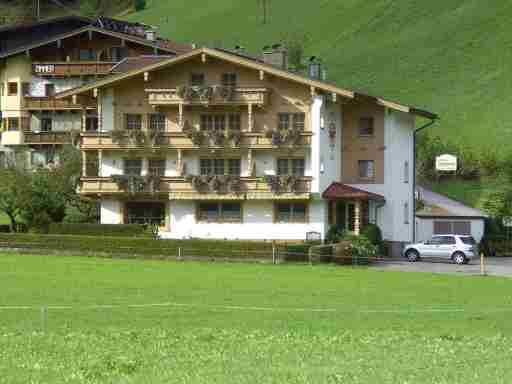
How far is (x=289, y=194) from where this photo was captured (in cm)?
6253

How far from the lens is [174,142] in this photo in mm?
64562

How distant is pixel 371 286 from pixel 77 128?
50.4 meters

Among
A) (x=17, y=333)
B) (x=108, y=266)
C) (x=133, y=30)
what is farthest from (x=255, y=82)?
(x=17, y=333)

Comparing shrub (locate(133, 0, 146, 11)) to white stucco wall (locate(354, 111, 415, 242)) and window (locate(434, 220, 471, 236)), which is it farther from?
white stucco wall (locate(354, 111, 415, 242))

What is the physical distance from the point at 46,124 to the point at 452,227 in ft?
108

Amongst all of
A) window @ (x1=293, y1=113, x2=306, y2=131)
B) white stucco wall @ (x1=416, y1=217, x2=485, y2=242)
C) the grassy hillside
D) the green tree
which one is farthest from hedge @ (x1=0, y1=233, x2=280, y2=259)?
the grassy hillside

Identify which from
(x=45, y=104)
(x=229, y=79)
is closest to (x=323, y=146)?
(x=229, y=79)

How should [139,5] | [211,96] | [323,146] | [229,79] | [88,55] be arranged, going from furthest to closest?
[139,5] < [88,55] < [229,79] < [323,146] < [211,96]

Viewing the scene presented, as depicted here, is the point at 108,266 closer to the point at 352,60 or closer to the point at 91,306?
the point at 91,306

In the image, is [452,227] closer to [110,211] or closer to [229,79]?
[229,79]

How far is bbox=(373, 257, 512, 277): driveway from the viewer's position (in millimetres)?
53672

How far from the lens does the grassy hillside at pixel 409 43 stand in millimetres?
117500

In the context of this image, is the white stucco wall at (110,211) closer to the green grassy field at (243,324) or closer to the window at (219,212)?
the window at (219,212)

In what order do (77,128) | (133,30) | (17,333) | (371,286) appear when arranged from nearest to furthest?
(17,333) → (371,286) → (77,128) → (133,30)
